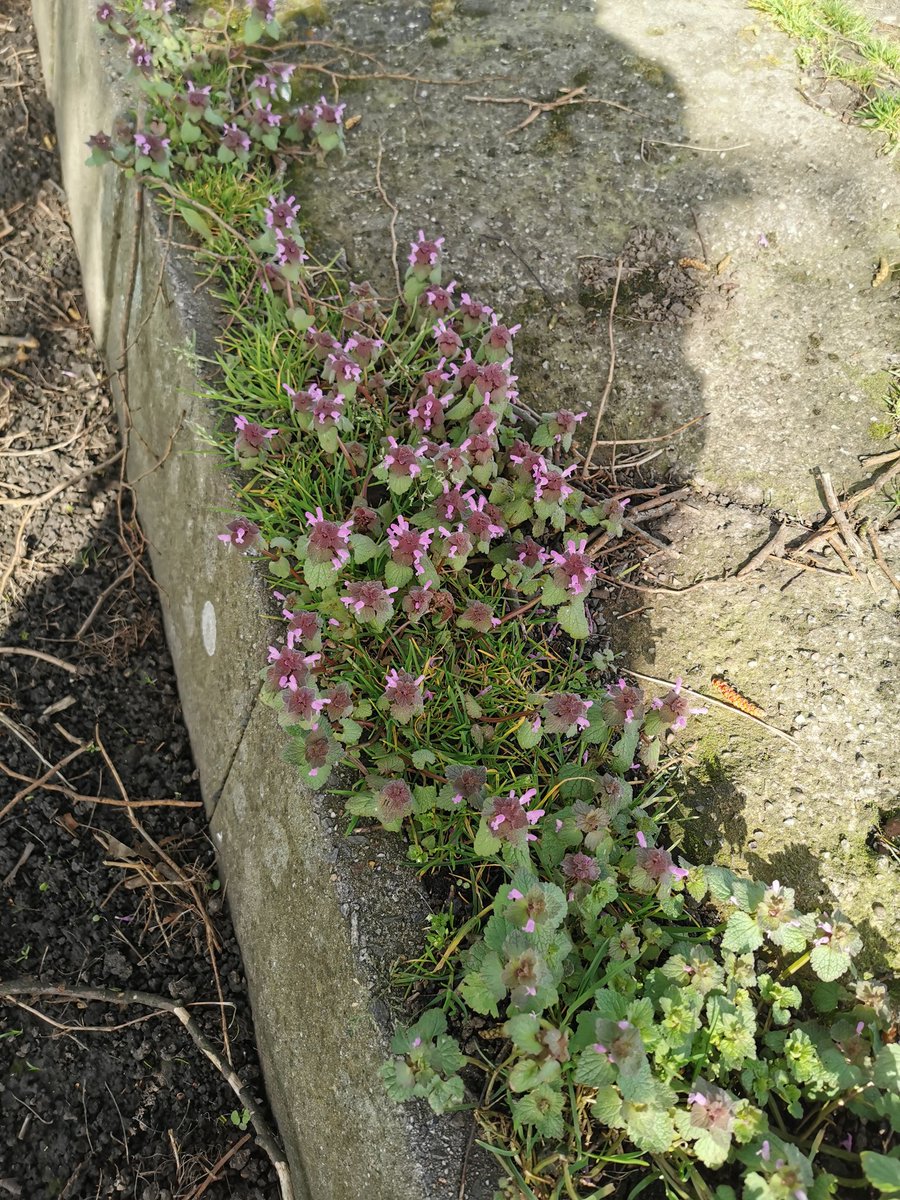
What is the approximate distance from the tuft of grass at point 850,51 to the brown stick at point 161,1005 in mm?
3637

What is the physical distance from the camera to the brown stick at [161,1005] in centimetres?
223

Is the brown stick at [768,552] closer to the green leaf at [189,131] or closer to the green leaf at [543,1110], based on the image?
the green leaf at [543,1110]

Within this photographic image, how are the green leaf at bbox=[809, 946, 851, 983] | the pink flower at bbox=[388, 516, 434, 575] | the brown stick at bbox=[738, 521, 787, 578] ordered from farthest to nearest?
1. the brown stick at bbox=[738, 521, 787, 578]
2. the pink flower at bbox=[388, 516, 434, 575]
3. the green leaf at bbox=[809, 946, 851, 983]

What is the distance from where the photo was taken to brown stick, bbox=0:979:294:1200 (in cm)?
223

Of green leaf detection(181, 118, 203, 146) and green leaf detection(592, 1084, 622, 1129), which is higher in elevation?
green leaf detection(181, 118, 203, 146)

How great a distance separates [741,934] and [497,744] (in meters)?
0.67

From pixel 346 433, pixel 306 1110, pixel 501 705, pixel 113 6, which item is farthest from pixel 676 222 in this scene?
pixel 306 1110

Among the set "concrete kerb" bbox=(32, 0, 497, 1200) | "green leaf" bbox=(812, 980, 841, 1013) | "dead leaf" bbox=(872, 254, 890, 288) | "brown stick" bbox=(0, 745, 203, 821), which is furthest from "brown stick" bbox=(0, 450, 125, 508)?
"green leaf" bbox=(812, 980, 841, 1013)

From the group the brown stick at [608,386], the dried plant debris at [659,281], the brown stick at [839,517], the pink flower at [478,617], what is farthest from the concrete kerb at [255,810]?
the brown stick at [839,517]

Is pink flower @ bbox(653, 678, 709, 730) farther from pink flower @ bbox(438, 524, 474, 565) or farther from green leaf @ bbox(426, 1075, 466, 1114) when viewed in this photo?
green leaf @ bbox(426, 1075, 466, 1114)

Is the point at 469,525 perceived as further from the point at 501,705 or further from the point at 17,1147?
the point at 17,1147

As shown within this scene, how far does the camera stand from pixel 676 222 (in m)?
2.96

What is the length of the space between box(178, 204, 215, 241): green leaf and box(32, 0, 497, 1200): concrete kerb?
0.34 ft

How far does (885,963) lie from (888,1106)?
384mm
